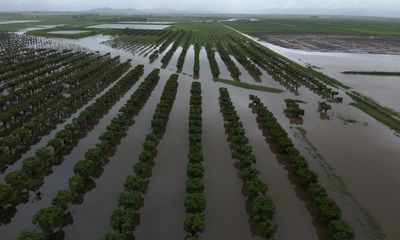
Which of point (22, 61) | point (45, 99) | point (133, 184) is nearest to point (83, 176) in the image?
point (133, 184)

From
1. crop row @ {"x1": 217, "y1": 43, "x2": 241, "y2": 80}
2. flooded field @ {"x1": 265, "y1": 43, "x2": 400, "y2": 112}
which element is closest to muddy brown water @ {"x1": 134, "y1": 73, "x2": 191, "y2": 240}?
crop row @ {"x1": 217, "y1": 43, "x2": 241, "y2": 80}

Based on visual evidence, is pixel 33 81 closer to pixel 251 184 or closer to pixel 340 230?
pixel 251 184

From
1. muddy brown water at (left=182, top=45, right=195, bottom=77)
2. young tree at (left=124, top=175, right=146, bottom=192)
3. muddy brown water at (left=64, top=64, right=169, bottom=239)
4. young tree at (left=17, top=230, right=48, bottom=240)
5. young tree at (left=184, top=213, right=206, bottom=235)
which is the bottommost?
muddy brown water at (left=64, top=64, right=169, bottom=239)

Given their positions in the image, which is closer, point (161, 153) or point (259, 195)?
point (259, 195)

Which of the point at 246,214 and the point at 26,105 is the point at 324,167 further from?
the point at 26,105

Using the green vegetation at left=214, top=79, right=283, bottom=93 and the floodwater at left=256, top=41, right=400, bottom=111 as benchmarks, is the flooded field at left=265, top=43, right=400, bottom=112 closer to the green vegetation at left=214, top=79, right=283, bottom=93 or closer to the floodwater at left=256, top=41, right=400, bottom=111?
the floodwater at left=256, top=41, right=400, bottom=111

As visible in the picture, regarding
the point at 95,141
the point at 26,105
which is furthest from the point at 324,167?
the point at 26,105

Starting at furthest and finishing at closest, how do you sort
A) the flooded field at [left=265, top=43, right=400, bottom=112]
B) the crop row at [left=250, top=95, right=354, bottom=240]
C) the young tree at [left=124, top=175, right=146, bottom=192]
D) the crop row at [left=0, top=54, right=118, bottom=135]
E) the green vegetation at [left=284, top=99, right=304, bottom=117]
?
the flooded field at [left=265, top=43, right=400, bottom=112] < the green vegetation at [left=284, top=99, right=304, bottom=117] < the crop row at [left=0, top=54, right=118, bottom=135] < the young tree at [left=124, top=175, right=146, bottom=192] < the crop row at [left=250, top=95, right=354, bottom=240]
